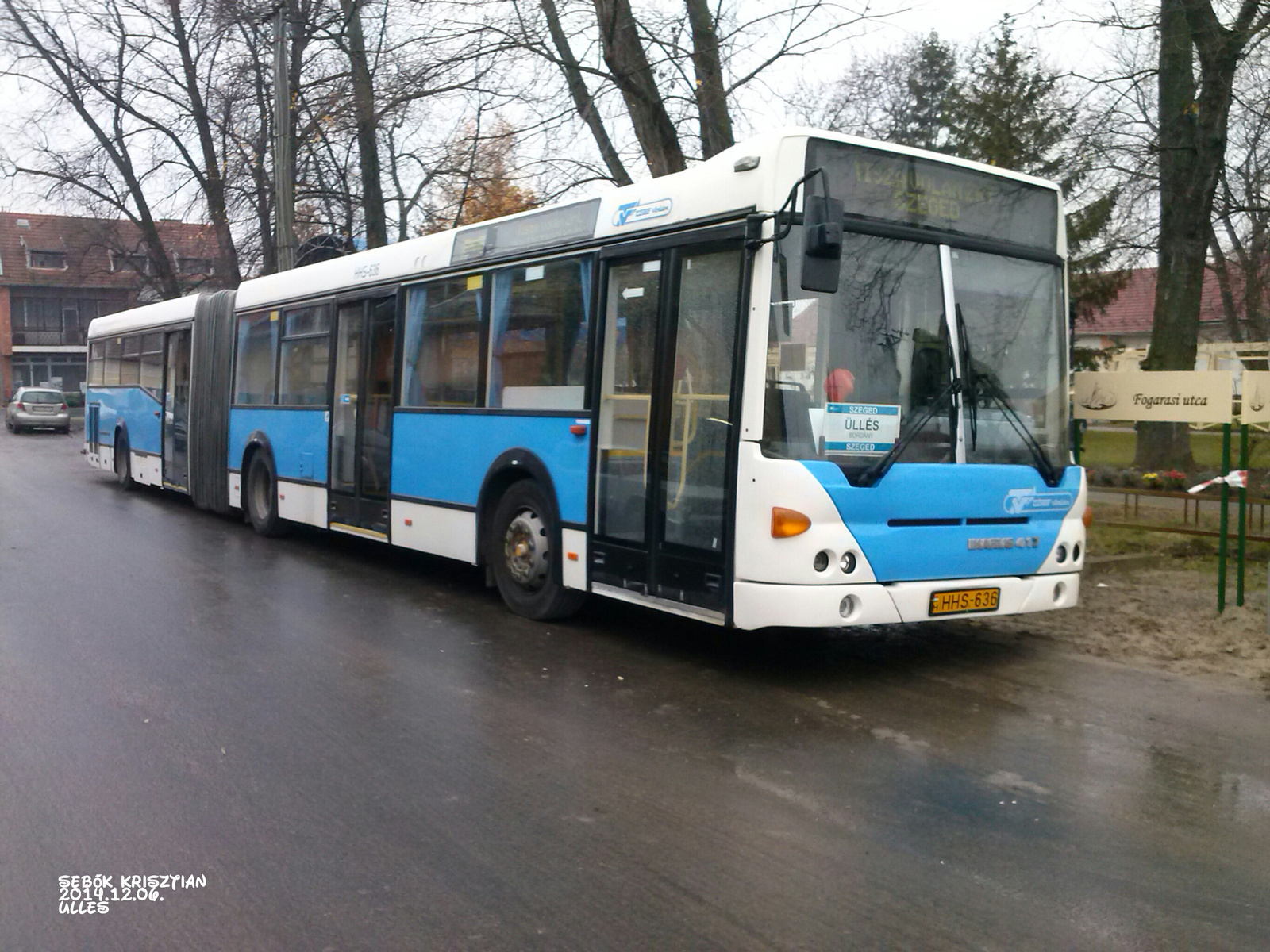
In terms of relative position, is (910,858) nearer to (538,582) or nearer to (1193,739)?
(1193,739)

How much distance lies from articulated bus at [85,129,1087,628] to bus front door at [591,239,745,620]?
0.06ft

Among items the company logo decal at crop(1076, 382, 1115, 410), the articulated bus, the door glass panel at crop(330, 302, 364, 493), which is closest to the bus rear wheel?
the door glass panel at crop(330, 302, 364, 493)

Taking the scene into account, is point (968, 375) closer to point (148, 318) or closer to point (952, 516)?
point (952, 516)

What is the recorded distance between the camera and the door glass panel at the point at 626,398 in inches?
306

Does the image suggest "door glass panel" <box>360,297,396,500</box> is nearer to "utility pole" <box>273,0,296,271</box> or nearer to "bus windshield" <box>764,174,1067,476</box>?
"bus windshield" <box>764,174,1067,476</box>

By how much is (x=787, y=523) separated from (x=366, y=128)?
11774mm

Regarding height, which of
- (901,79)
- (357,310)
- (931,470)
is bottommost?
(931,470)

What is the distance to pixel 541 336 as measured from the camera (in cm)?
898

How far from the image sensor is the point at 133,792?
5102 millimetres

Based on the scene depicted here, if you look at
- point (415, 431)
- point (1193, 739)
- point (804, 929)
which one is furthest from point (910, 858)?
point (415, 431)

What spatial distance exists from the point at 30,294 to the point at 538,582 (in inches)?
2763

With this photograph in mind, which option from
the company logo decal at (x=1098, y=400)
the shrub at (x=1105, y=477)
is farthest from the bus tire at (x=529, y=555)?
the shrub at (x=1105, y=477)

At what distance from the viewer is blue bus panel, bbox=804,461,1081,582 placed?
678 cm

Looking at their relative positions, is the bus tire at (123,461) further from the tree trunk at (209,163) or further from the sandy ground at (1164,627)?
the sandy ground at (1164,627)
